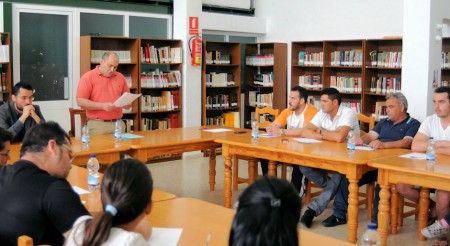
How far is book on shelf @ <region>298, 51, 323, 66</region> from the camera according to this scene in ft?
31.2

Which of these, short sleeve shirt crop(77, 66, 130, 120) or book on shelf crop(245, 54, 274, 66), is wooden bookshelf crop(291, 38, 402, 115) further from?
short sleeve shirt crop(77, 66, 130, 120)

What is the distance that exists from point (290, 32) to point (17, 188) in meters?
8.63

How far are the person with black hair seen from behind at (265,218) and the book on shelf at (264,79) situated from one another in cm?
876

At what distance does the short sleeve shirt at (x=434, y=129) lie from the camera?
5.29m

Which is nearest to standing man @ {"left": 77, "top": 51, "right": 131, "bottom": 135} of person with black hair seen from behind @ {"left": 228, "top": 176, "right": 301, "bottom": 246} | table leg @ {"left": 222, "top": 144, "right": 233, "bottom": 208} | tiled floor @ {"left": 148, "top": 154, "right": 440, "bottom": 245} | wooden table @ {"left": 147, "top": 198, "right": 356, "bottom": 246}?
tiled floor @ {"left": 148, "top": 154, "right": 440, "bottom": 245}

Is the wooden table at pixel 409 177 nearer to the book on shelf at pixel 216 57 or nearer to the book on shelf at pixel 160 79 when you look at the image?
the book on shelf at pixel 160 79

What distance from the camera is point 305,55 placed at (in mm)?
9781

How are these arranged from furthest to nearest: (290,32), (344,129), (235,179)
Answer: (290,32)
(235,179)
(344,129)

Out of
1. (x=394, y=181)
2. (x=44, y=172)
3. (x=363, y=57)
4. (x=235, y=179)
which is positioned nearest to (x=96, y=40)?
(x=235, y=179)

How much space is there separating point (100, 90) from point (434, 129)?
3.66 metres

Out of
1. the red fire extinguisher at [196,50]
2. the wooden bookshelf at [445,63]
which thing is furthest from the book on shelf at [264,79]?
the wooden bookshelf at [445,63]

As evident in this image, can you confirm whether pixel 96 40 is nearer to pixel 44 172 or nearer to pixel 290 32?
pixel 290 32

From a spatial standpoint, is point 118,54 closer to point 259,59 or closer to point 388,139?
point 259,59

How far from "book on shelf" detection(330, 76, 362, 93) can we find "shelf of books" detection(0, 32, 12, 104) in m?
4.99
